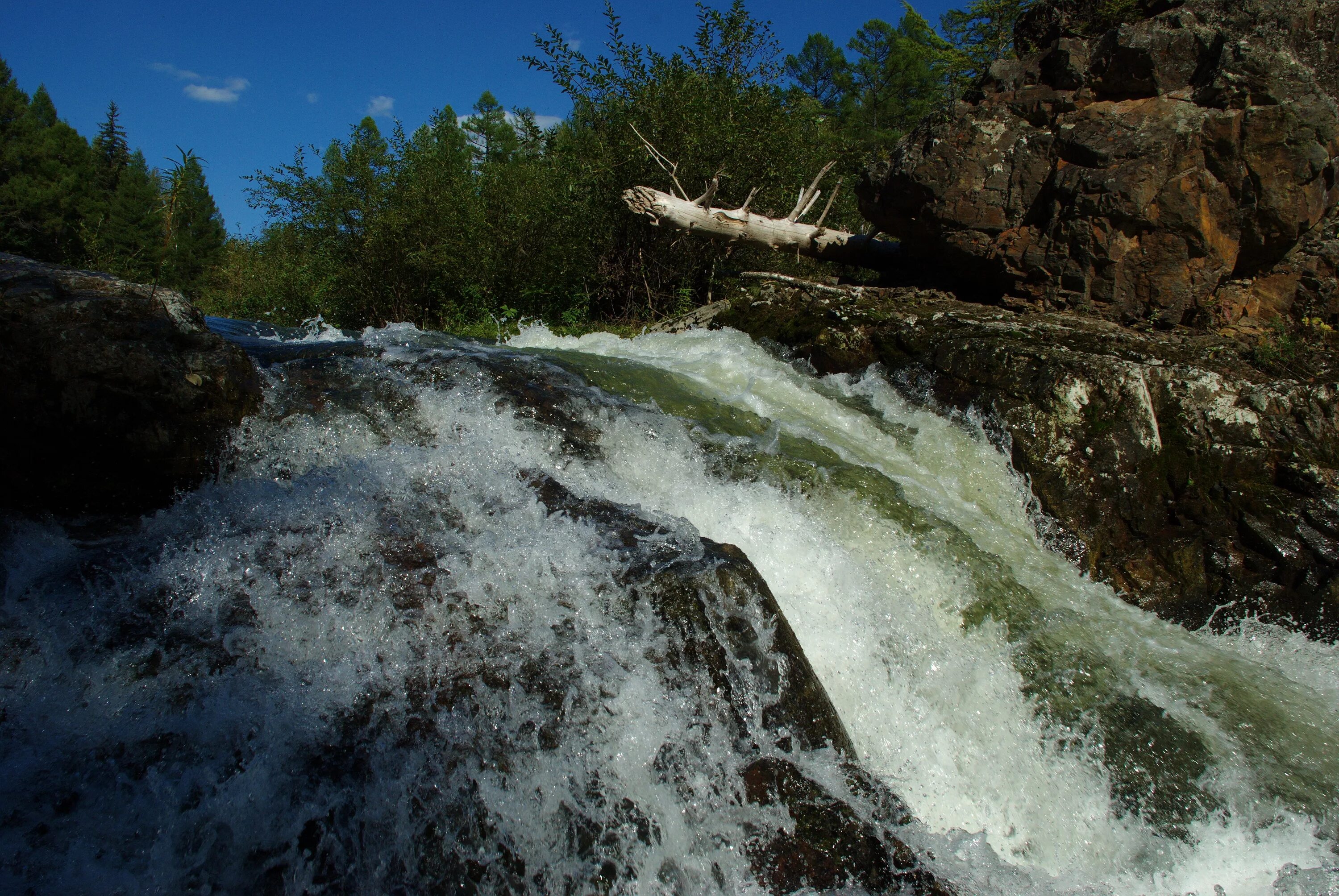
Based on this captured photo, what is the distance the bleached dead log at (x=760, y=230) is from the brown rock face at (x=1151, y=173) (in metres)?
1.33

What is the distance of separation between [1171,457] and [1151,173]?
2.58 m

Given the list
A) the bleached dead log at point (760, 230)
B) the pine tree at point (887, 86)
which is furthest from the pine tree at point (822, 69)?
the bleached dead log at point (760, 230)

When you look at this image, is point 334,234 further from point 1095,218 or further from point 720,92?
point 1095,218

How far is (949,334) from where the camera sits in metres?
6.08

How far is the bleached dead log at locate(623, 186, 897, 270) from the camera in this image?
872 centimetres

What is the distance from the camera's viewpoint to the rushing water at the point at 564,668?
2162 mm

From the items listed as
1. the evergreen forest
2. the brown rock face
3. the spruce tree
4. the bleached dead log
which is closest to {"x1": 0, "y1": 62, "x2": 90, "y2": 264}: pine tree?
the spruce tree

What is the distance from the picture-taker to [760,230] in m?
8.97

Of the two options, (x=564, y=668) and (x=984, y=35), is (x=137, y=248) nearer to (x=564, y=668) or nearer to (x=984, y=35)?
(x=564, y=668)

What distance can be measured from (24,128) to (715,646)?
133 ft

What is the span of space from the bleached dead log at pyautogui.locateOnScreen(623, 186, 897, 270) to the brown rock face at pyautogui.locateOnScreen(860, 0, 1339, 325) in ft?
4.36

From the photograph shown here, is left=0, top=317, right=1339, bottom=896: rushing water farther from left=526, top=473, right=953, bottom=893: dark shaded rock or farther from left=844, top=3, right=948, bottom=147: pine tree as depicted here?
left=844, top=3, right=948, bottom=147: pine tree

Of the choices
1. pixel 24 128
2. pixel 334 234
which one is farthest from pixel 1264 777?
pixel 24 128

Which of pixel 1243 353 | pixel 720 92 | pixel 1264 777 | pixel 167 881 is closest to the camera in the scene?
pixel 167 881
